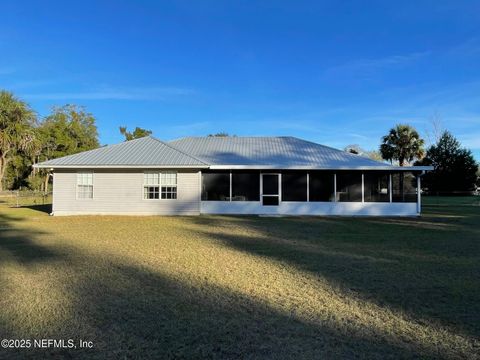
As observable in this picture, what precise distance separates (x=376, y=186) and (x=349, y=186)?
137 centimetres

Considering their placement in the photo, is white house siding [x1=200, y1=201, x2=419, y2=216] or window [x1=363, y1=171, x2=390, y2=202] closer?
white house siding [x1=200, y1=201, x2=419, y2=216]

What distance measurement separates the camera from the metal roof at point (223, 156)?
1978 centimetres

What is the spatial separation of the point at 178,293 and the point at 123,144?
59.8ft

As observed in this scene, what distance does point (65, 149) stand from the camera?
170 feet

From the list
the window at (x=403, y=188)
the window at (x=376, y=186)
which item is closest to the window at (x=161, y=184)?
the window at (x=376, y=186)

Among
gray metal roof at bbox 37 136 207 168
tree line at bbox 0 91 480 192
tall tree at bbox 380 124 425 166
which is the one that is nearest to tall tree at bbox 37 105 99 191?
tree line at bbox 0 91 480 192

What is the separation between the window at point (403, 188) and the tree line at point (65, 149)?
Result: 2239cm

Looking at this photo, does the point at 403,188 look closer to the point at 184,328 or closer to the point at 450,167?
the point at 184,328

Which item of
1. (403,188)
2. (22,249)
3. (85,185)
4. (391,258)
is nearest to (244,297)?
(391,258)

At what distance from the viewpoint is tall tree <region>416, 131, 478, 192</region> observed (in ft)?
162

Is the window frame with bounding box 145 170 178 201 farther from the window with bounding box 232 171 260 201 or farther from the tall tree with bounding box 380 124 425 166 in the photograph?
the tall tree with bounding box 380 124 425 166

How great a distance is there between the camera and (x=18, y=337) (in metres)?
4.38

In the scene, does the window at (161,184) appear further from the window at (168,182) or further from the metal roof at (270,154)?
the metal roof at (270,154)

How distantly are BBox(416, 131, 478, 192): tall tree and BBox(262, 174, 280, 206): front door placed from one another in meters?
33.8
